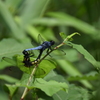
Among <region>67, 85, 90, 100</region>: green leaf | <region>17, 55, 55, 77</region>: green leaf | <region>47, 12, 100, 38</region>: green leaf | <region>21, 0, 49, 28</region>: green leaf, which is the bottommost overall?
<region>47, 12, 100, 38</region>: green leaf

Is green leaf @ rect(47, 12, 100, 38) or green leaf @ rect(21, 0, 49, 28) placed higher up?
green leaf @ rect(21, 0, 49, 28)

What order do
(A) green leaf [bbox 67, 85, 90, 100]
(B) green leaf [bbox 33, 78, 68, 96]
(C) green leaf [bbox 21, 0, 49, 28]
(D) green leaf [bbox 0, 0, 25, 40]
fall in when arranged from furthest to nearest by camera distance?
(C) green leaf [bbox 21, 0, 49, 28]
(D) green leaf [bbox 0, 0, 25, 40]
(A) green leaf [bbox 67, 85, 90, 100]
(B) green leaf [bbox 33, 78, 68, 96]

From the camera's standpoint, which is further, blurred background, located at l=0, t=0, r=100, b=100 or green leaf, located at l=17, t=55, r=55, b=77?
blurred background, located at l=0, t=0, r=100, b=100

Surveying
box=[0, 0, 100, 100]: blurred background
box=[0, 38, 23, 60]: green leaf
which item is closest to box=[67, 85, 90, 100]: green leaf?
box=[0, 38, 23, 60]: green leaf

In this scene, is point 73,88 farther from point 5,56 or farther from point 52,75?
point 5,56

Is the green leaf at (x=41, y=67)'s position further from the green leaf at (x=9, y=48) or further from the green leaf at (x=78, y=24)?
the green leaf at (x=78, y=24)

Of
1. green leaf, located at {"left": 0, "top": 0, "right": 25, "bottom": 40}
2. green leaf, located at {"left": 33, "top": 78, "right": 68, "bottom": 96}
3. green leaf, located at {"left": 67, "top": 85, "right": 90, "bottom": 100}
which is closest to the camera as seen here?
green leaf, located at {"left": 33, "top": 78, "right": 68, "bottom": 96}

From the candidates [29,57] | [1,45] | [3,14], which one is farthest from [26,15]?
[29,57]

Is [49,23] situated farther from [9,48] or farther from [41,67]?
[41,67]

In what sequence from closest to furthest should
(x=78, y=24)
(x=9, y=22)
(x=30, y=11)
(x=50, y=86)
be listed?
(x=50, y=86)
(x=9, y=22)
(x=30, y=11)
(x=78, y=24)

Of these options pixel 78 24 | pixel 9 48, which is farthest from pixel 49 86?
pixel 78 24

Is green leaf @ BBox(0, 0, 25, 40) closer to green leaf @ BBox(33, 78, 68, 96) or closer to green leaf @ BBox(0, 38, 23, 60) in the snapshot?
green leaf @ BBox(0, 38, 23, 60)

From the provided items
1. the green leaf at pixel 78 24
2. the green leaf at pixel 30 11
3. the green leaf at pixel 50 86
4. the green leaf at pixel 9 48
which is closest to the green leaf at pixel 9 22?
the green leaf at pixel 30 11
